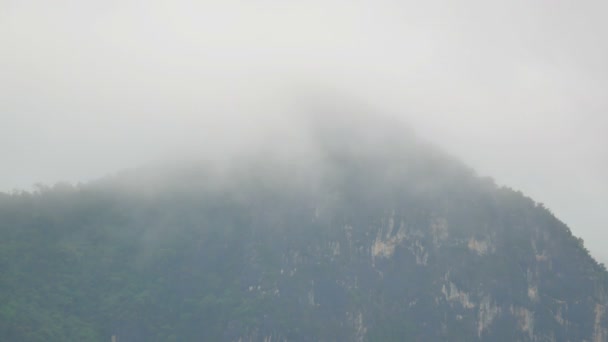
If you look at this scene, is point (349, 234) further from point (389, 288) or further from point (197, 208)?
point (197, 208)

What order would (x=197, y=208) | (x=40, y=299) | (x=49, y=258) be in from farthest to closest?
Answer: (x=197, y=208) → (x=49, y=258) → (x=40, y=299)

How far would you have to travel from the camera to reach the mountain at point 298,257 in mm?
138125

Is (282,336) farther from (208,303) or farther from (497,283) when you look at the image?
(497,283)

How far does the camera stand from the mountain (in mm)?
138125

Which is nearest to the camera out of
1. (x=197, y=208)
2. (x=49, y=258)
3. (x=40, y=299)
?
(x=40, y=299)

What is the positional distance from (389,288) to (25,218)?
58.8 meters

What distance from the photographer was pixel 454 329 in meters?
139

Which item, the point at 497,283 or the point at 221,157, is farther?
the point at 221,157

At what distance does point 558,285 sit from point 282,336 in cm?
4507

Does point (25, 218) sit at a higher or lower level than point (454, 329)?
higher

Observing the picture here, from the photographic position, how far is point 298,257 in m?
146

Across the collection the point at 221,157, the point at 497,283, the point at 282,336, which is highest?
the point at 221,157

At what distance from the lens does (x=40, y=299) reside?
133 m

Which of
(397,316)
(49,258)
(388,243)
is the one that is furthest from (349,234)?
(49,258)
